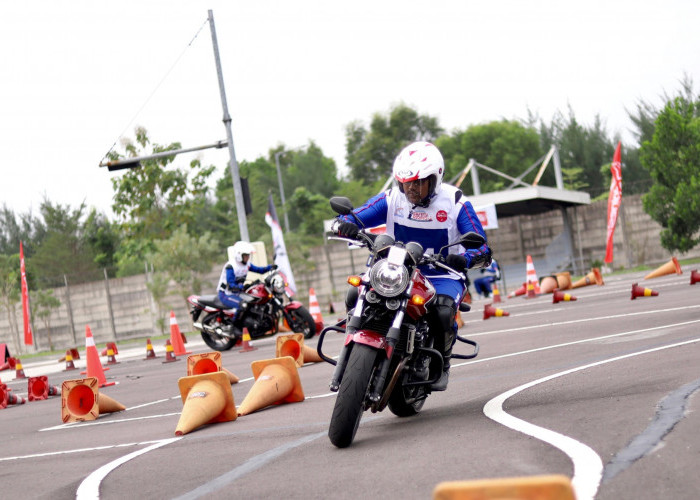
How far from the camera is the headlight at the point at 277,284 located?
19.5 metres

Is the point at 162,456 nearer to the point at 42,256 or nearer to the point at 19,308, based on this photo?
the point at 19,308

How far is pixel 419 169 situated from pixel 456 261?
2.39 feet

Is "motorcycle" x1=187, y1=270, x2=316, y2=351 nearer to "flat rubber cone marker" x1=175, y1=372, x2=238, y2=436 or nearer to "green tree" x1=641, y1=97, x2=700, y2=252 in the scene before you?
"flat rubber cone marker" x1=175, y1=372, x2=238, y2=436

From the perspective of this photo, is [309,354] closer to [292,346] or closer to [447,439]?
[292,346]

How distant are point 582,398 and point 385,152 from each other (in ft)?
229

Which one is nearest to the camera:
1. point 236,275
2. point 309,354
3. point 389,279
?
point 389,279

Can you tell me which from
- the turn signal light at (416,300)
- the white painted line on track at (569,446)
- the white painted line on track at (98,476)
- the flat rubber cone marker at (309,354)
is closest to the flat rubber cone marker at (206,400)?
the white painted line on track at (98,476)

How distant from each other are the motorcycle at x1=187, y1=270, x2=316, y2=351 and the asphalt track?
7020 millimetres

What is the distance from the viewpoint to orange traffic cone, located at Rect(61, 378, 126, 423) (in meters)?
10.6

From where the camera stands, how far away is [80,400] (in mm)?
10852

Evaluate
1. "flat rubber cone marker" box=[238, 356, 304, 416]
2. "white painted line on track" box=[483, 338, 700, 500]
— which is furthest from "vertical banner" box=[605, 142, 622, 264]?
"white painted line on track" box=[483, 338, 700, 500]

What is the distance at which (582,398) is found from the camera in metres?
7.01

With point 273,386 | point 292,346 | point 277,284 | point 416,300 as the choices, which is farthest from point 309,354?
point 416,300

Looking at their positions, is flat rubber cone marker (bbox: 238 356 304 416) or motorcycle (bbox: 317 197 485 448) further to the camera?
flat rubber cone marker (bbox: 238 356 304 416)
